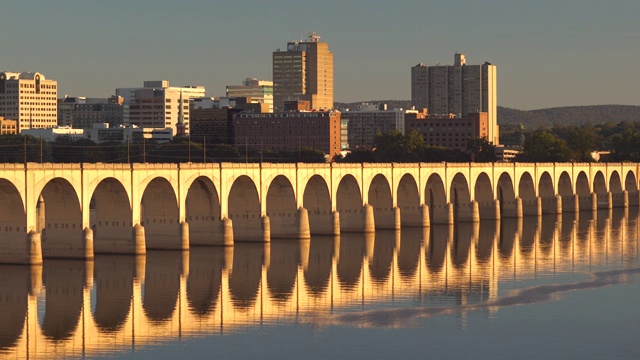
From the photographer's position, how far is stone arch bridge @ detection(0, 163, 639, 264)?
320ft

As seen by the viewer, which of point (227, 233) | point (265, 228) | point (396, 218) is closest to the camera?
point (227, 233)

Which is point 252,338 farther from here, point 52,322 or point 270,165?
point 270,165

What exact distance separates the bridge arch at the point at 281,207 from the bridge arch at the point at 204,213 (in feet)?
35.1

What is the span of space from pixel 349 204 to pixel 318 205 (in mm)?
6420

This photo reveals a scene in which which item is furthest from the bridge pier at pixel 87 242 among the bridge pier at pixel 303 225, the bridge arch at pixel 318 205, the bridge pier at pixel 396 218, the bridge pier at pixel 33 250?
the bridge pier at pixel 396 218

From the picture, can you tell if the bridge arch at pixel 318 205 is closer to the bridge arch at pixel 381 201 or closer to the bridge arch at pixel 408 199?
the bridge arch at pixel 381 201

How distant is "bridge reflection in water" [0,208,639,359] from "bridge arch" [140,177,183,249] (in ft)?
4.65

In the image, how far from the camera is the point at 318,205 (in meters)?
131

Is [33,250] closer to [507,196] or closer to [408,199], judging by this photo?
[408,199]

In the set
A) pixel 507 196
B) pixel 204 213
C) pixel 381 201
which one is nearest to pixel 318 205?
pixel 381 201

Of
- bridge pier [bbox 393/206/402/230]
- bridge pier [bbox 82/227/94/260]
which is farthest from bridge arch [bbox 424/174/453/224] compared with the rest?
bridge pier [bbox 82/227/94/260]

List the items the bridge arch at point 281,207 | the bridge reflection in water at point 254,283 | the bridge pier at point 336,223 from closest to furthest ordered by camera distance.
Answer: the bridge reflection in water at point 254,283
the bridge arch at point 281,207
the bridge pier at point 336,223

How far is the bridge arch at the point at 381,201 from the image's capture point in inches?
5518

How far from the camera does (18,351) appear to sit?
6825 centimetres
